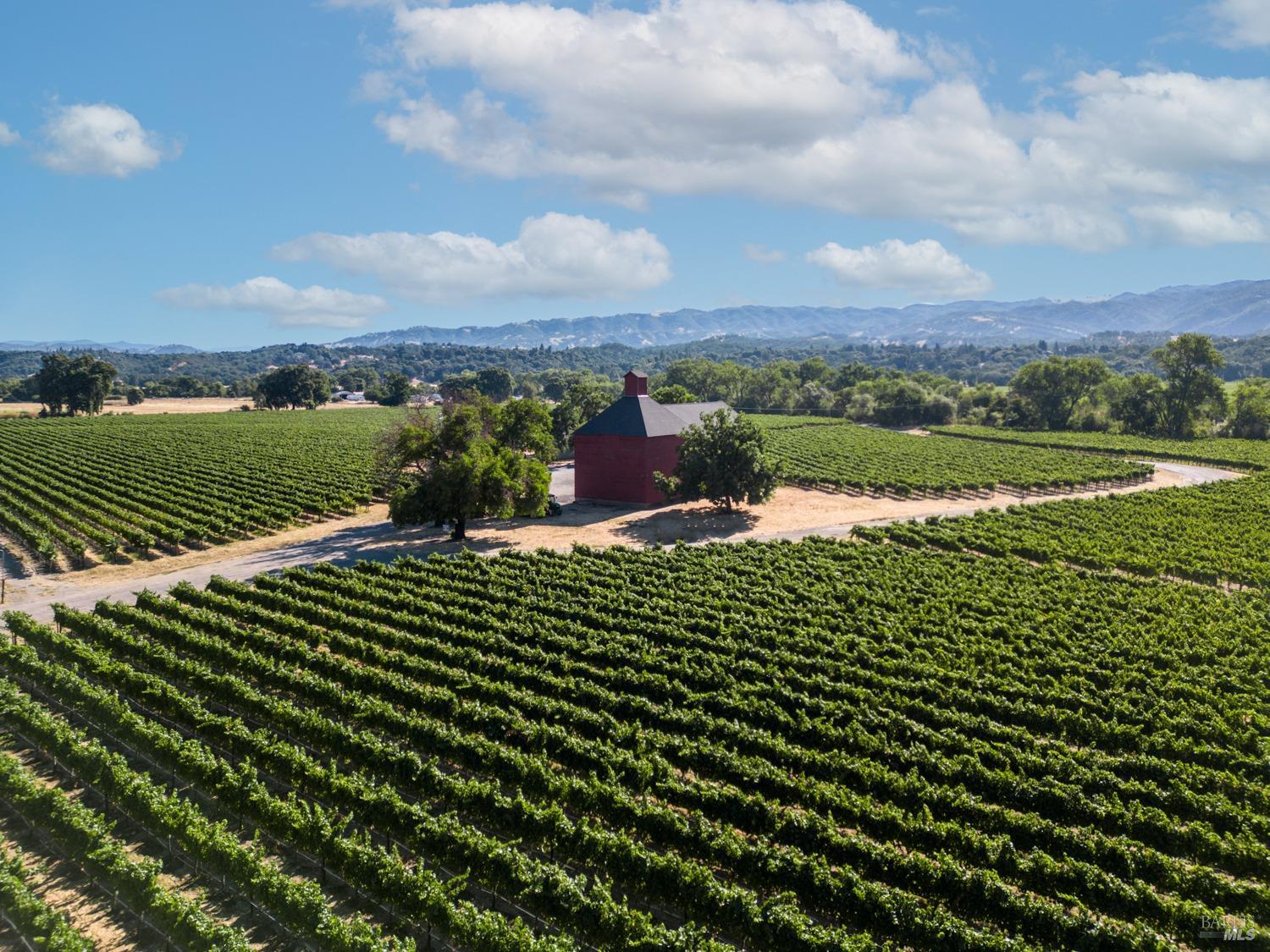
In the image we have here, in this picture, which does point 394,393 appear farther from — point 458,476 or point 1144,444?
point 1144,444

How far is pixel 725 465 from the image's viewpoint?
48.0 meters

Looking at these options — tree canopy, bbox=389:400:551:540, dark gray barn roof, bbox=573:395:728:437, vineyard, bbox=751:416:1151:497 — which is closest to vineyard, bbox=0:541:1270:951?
tree canopy, bbox=389:400:551:540

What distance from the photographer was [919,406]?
119 m

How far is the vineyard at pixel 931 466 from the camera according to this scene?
60719 millimetres

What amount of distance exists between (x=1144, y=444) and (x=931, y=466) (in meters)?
39.6

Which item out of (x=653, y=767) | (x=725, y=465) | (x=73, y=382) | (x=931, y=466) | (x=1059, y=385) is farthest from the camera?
(x=73, y=382)

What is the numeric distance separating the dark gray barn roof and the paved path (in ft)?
40.6

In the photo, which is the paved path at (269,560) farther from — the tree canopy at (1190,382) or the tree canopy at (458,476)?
the tree canopy at (1190,382)

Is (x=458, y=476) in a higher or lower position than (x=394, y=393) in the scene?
lower

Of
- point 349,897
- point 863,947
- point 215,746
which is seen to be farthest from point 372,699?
point 863,947

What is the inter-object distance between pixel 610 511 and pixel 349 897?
37007mm

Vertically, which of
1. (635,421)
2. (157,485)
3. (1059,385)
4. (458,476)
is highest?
(1059,385)

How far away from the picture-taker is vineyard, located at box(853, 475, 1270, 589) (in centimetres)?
3638

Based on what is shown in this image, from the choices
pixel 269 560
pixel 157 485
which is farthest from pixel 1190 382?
pixel 157 485
